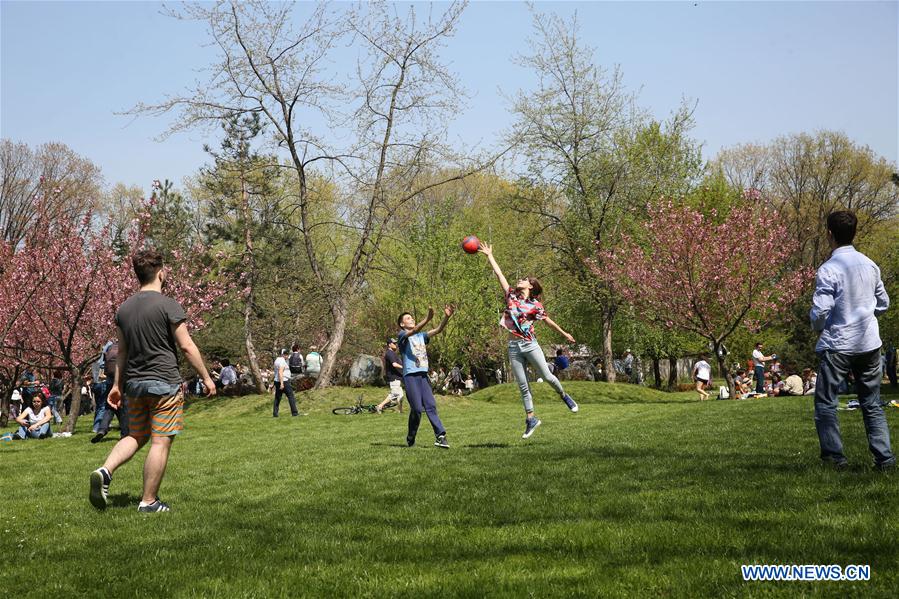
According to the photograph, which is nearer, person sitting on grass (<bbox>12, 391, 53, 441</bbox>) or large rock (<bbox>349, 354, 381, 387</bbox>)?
person sitting on grass (<bbox>12, 391, 53, 441</bbox>)

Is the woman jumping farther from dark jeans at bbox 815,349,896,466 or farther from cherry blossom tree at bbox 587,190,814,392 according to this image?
cherry blossom tree at bbox 587,190,814,392

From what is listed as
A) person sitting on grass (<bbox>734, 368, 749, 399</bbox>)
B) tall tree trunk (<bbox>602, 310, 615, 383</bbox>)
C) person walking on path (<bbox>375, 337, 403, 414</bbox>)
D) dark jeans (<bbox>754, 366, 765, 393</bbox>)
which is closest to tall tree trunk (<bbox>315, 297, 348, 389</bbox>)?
person walking on path (<bbox>375, 337, 403, 414</bbox>)

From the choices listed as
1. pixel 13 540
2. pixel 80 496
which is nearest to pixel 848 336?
pixel 13 540

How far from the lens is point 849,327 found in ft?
22.0

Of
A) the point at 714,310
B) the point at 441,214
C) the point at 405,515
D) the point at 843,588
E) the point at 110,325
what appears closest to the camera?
the point at 843,588

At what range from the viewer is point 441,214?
40.1 metres

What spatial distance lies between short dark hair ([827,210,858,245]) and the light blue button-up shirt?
145 mm

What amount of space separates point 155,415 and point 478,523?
9.39 feet

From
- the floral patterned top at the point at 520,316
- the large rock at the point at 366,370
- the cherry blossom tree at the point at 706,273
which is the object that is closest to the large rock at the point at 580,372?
the large rock at the point at 366,370

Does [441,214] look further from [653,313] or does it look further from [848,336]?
[848,336]

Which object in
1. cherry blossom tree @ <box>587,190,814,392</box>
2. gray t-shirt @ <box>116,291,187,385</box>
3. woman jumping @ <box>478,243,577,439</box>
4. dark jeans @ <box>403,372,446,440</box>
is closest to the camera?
gray t-shirt @ <box>116,291,187,385</box>

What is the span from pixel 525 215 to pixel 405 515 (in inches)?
1338

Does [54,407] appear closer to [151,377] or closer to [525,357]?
[525,357]

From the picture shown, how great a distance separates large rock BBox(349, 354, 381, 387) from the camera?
44.2 meters
